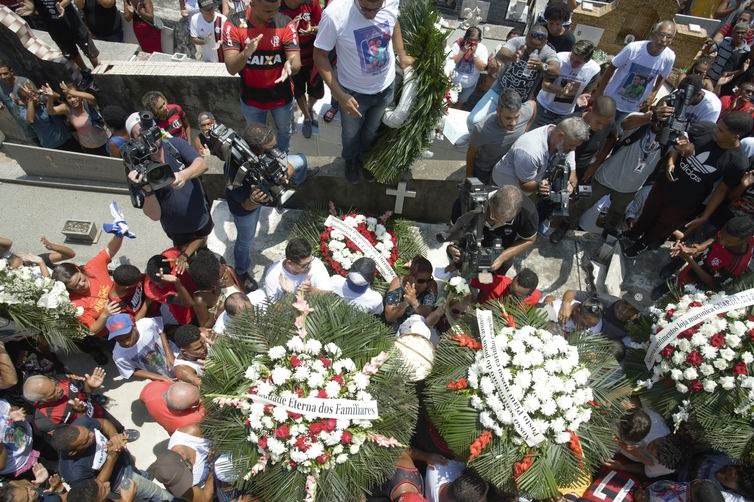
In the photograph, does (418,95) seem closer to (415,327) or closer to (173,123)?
(415,327)

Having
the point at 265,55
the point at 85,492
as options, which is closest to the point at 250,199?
the point at 265,55

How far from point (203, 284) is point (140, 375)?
3.68ft

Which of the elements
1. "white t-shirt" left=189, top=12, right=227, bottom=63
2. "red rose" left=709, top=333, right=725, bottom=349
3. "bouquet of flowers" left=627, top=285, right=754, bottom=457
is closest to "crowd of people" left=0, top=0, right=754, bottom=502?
"bouquet of flowers" left=627, top=285, right=754, bottom=457

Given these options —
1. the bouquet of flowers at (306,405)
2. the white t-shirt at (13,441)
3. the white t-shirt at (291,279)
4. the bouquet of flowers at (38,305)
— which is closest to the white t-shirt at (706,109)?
the white t-shirt at (291,279)

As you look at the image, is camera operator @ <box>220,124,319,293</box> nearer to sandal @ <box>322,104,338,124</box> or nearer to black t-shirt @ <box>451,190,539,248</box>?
sandal @ <box>322,104,338,124</box>

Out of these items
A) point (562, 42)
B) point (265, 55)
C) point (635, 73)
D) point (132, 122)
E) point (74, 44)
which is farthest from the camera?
point (74, 44)

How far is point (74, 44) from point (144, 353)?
528 cm

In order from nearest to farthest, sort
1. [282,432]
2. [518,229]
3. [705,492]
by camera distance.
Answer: [282,432], [705,492], [518,229]

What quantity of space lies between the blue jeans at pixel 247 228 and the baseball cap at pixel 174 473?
1971 millimetres

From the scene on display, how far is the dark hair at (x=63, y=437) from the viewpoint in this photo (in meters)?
3.33

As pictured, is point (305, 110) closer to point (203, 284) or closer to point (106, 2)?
point (203, 284)

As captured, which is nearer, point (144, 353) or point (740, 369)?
point (740, 369)

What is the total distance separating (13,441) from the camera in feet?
11.8

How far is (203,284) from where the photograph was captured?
3.98m
